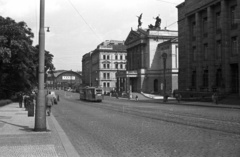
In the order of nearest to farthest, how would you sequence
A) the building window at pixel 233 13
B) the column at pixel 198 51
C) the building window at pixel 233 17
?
the building window at pixel 233 17, the building window at pixel 233 13, the column at pixel 198 51

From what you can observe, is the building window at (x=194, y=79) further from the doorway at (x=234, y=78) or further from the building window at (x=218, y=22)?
the doorway at (x=234, y=78)

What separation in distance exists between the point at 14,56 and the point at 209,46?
29.0 m

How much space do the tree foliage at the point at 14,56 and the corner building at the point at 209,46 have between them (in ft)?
88.2

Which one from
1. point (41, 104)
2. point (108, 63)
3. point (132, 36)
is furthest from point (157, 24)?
point (41, 104)

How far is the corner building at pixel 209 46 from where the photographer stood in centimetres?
4797

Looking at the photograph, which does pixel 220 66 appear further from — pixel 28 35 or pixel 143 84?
pixel 143 84

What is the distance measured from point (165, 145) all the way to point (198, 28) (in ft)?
160

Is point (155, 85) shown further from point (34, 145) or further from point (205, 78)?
point (34, 145)

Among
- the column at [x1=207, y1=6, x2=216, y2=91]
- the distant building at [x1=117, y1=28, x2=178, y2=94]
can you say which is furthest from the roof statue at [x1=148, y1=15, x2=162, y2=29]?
the column at [x1=207, y1=6, x2=216, y2=91]

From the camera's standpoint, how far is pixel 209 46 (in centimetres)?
5272

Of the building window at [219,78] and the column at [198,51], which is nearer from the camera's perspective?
the building window at [219,78]

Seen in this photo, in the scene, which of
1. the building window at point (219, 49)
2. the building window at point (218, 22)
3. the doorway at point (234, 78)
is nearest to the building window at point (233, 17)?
the building window at point (218, 22)

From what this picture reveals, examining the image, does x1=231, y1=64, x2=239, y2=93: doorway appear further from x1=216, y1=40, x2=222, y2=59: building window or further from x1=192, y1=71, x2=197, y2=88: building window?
x1=192, y1=71, x2=197, y2=88: building window

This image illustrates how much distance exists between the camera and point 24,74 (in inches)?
1956
